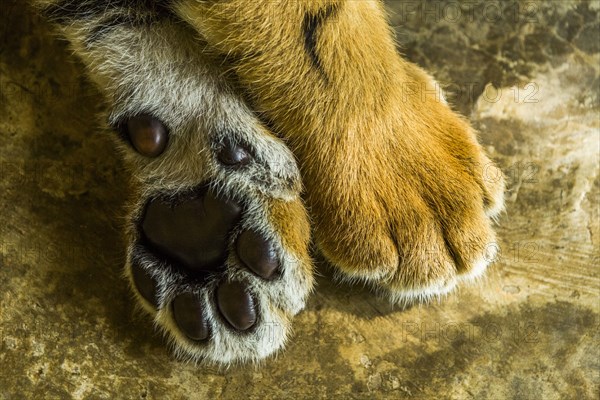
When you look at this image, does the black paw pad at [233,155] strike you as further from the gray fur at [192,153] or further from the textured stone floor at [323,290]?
the textured stone floor at [323,290]

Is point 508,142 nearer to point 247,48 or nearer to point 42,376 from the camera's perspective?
point 247,48

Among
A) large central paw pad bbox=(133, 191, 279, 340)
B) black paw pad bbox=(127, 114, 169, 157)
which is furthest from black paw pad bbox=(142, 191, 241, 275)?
black paw pad bbox=(127, 114, 169, 157)

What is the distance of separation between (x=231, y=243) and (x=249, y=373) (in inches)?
14.0

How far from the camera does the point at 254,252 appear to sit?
1.61 metres

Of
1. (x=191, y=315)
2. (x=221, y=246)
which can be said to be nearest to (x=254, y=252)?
(x=221, y=246)

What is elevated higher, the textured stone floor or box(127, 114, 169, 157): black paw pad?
box(127, 114, 169, 157): black paw pad

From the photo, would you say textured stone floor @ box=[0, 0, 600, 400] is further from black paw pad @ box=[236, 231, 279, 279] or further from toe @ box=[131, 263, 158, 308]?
black paw pad @ box=[236, 231, 279, 279]

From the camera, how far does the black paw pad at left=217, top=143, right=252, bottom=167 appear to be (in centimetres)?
167

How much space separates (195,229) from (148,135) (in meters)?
0.29

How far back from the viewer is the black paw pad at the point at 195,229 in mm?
1617

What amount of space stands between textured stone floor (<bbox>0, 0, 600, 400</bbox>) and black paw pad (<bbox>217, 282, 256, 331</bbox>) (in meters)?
0.17

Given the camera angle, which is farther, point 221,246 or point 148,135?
point 148,135

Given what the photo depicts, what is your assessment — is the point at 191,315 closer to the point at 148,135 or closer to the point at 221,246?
the point at 221,246

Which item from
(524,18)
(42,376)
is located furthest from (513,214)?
(42,376)
